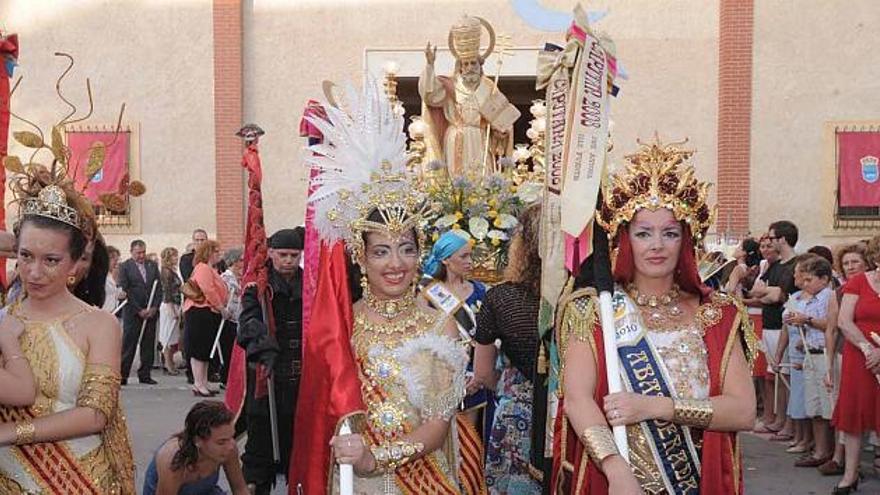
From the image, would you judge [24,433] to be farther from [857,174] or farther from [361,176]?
[857,174]

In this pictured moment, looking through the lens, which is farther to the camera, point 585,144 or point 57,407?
point 585,144

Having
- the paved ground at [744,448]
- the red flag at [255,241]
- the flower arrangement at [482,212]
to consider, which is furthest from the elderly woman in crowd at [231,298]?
the red flag at [255,241]

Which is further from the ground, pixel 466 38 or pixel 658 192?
pixel 466 38

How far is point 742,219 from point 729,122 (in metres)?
1.50

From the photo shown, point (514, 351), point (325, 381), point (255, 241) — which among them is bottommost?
point (514, 351)

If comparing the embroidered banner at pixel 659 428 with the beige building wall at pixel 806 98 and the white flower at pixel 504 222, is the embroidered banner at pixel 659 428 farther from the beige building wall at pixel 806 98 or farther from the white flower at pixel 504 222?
the beige building wall at pixel 806 98

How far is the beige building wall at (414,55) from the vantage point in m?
15.9

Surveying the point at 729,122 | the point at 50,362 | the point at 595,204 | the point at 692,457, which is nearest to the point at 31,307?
the point at 50,362

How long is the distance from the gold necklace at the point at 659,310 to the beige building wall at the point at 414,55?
1253 cm

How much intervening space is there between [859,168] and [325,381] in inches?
545

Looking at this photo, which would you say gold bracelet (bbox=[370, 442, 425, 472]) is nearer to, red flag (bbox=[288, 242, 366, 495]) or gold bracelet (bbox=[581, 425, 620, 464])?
red flag (bbox=[288, 242, 366, 495])

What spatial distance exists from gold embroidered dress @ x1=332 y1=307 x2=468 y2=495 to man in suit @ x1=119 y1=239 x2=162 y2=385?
9.76m

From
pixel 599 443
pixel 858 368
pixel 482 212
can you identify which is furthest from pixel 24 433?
pixel 858 368

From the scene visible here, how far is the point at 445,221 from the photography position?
7.08 m
